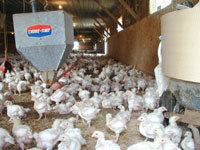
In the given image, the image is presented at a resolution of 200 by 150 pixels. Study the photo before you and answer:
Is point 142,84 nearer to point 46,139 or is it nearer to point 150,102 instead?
point 150,102

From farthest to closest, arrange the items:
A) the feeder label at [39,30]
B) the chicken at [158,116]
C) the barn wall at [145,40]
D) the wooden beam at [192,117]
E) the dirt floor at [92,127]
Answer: the barn wall at [145,40], the feeder label at [39,30], the chicken at [158,116], the dirt floor at [92,127], the wooden beam at [192,117]

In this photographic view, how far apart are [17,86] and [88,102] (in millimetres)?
2446

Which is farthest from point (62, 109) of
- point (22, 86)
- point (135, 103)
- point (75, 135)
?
point (22, 86)

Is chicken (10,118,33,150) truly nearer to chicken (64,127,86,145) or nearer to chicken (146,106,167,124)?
chicken (64,127,86,145)

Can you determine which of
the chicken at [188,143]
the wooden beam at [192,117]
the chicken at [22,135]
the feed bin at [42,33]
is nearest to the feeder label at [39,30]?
the feed bin at [42,33]

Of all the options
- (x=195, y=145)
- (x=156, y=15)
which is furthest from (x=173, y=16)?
(x=156, y=15)

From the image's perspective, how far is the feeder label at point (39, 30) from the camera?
10.8 feet

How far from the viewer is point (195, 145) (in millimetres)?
2234

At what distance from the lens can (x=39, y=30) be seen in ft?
10.8

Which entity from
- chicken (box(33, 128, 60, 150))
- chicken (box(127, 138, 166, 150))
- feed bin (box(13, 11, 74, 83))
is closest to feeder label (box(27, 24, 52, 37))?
feed bin (box(13, 11, 74, 83))

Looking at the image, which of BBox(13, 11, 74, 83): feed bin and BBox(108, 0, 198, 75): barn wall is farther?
BBox(108, 0, 198, 75): barn wall

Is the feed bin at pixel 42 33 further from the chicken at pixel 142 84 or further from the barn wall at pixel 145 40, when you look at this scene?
the barn wall at pixel 145 40

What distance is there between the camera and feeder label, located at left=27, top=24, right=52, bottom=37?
3.29 m

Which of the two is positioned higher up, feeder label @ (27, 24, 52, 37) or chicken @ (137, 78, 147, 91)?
feeder label @ (27, 24, 52, 37)
